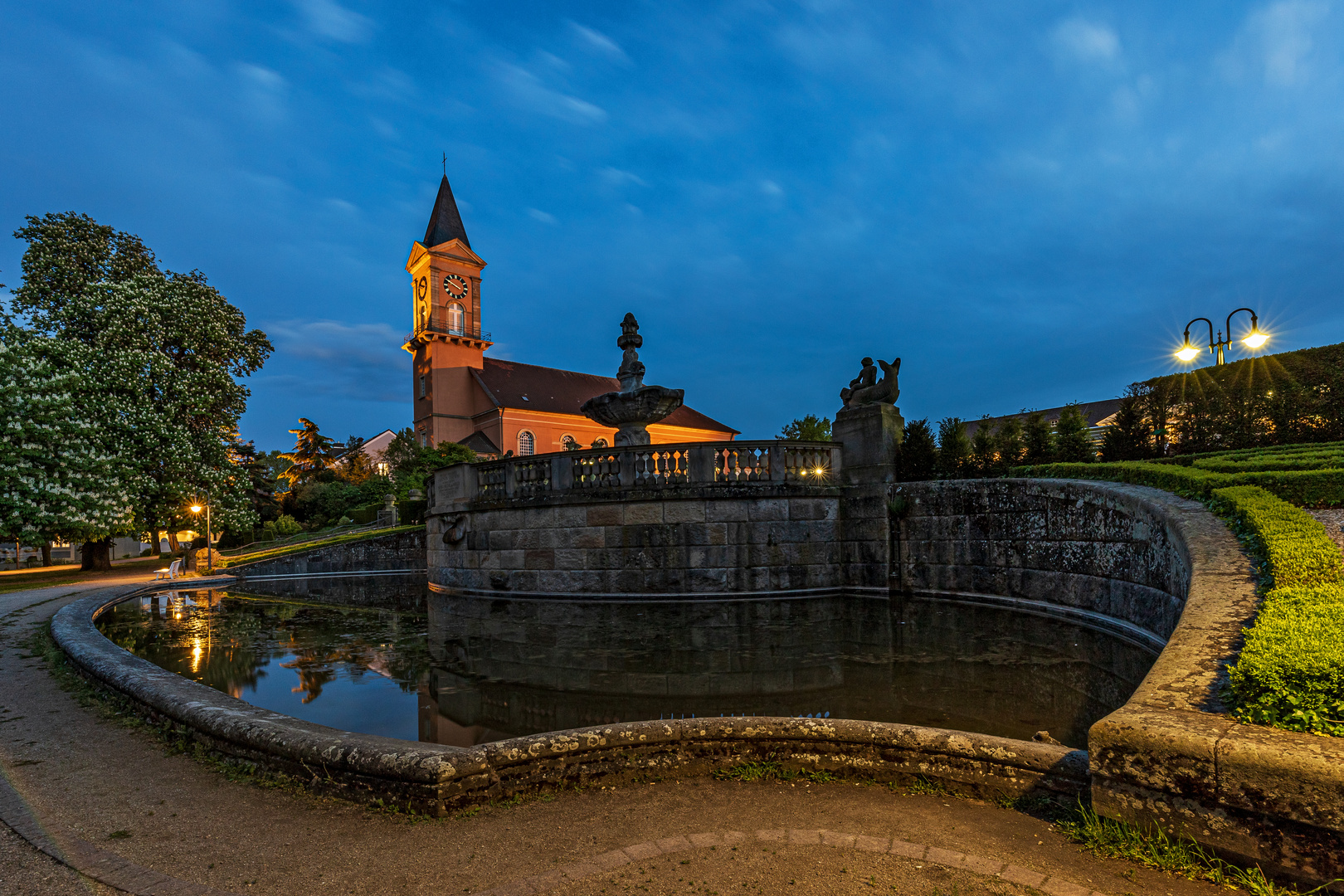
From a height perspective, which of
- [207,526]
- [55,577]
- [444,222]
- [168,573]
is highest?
[444,222]

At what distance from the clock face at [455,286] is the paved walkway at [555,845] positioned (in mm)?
53437

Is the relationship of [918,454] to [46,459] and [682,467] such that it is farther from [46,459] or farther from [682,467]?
[46,459]

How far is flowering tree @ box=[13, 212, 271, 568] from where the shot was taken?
2209 centimetres

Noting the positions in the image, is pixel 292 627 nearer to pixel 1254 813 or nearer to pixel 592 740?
pixel 592 740

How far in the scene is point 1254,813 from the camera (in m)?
2.51

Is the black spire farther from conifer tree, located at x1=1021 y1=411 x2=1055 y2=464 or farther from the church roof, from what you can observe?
conifer tree, located at x1=1021 y1=411 x2=1055 y2=464

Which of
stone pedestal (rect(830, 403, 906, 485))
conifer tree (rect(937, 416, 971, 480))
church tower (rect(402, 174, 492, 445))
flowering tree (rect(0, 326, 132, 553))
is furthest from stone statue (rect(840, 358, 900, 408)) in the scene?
church tower (rect(402, 174, 492, 445))

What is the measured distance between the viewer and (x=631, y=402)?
1437 centimetres

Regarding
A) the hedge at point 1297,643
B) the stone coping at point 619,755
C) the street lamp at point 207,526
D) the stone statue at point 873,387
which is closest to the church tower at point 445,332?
the street lamp at point 207,526

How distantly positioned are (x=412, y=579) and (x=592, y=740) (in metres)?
18.3

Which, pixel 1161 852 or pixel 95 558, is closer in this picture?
pixel 1161 852

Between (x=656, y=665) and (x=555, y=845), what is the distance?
14.6 ft

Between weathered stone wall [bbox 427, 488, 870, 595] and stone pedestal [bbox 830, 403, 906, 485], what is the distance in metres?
0.73

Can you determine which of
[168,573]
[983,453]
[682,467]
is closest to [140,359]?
[168,573]
